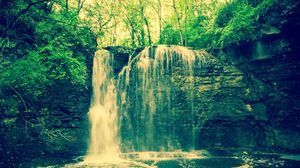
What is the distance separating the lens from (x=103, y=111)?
1194 centimetres

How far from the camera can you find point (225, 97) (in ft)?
37.1

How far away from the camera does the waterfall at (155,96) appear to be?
37.9 feet

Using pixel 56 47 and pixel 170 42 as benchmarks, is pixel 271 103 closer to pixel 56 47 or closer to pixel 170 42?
pixel 56 47

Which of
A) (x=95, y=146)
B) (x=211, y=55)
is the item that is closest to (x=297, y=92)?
(x=211, y=55)

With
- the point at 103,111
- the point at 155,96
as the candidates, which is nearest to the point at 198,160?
the point at 155,96

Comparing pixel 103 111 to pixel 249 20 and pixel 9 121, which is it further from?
pixel 249 20

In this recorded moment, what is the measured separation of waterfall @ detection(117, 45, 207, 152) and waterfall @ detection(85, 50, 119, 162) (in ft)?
1.27

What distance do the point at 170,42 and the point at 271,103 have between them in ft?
33.2

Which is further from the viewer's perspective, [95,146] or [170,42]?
[170,42]

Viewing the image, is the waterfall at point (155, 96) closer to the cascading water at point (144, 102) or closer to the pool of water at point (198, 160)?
the cascading water at point (144, 102)

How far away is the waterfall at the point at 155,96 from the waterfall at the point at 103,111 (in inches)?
15.2

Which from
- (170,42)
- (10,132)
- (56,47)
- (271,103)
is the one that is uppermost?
(170,42)

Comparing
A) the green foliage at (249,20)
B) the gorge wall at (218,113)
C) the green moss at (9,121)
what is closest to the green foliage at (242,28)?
the green foliage at (249,20)

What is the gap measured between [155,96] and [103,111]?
2497mm
